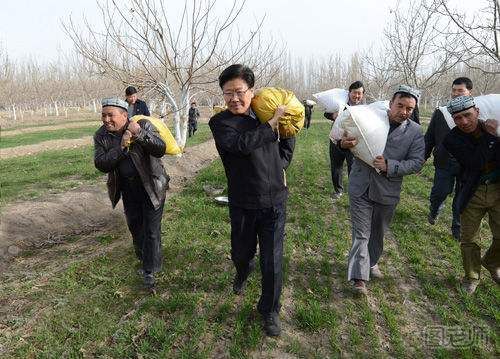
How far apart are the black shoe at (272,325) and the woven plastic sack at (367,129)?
5.12 feet

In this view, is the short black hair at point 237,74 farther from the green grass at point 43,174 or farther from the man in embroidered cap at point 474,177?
the green grass at point 43,174

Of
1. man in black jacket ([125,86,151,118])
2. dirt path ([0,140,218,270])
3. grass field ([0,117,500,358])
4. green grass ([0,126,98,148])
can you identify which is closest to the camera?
grass field ([0,117,500,358])

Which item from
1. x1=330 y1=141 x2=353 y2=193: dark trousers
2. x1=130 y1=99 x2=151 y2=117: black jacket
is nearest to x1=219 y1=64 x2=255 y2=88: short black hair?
x1=330 y1=141 x2=353 y2=193: dark trousers

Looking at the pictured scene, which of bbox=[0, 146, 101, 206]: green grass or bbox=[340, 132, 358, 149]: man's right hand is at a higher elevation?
bbox=[340, 132, 358, 149]: man's right hand

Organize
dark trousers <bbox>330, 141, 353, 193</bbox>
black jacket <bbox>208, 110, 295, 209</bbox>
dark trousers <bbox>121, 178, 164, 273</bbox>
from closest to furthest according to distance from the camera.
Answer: black jacket <bbox>208, 110, 295, 209</bbox>
dark trousers <bbox>121, 178, 164, 273</bbox>
dark trousers <bbox>330, 141, 353, 193</bbox>

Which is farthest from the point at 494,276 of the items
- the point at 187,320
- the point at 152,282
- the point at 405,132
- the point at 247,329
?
the point at 152,282

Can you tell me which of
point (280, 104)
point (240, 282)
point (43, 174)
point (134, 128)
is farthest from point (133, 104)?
point (280, 104)

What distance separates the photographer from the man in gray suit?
3316mm

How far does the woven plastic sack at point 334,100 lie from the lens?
5918 mm

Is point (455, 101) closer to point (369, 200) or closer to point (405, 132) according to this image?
point (405, 132)

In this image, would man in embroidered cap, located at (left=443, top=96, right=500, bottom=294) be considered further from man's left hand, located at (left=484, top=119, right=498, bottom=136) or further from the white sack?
the white sack

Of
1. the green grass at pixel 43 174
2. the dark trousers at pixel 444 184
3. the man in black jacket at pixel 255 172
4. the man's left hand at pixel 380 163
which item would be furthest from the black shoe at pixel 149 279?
the green grass at pixel 43 174

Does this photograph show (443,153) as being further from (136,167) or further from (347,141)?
(136,167)

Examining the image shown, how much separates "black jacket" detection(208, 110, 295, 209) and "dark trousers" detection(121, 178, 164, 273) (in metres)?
1.04
